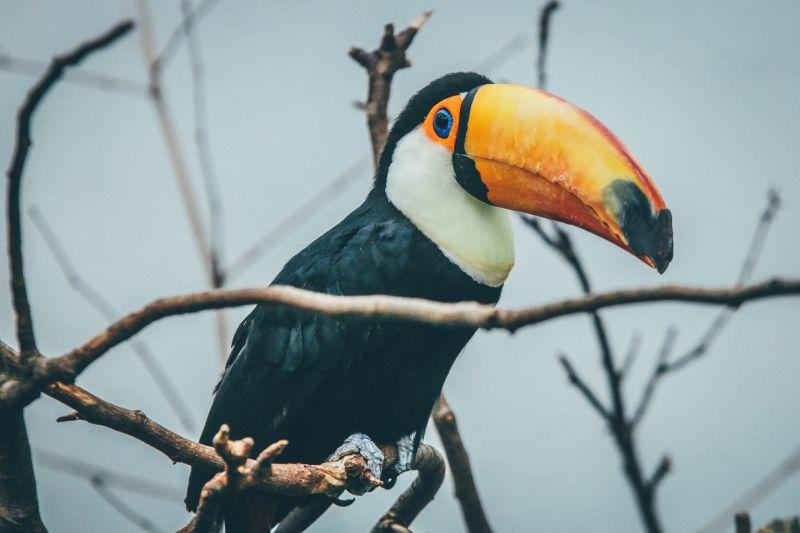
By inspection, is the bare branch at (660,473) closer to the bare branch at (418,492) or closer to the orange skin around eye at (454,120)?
the bare branch at (418,492)

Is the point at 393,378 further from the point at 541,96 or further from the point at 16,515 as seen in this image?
the point at 16,515

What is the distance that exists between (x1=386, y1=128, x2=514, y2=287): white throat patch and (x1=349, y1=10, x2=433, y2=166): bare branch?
0.32 metres

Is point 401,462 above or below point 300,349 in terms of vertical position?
below

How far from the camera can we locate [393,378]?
346 centimetres

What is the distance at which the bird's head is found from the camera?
274 cm

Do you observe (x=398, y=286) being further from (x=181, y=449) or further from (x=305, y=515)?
(x=181, y=449)

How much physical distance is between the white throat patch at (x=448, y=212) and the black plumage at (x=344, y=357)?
0.05m

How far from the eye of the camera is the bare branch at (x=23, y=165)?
1.62m

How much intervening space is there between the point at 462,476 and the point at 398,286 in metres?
0.73

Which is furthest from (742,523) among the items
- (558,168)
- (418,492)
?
(418,492)

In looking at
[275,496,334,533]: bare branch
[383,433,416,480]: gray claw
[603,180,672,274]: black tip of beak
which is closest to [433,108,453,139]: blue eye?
[603,180,672,274]: black tip of beak

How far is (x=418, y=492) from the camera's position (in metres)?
3.44

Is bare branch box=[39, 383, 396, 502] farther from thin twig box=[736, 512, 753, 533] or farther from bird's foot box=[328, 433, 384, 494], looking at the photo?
thin twig box=[736, 512, 753, 533]

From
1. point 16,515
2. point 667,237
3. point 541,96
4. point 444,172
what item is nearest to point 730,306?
point 667,237
